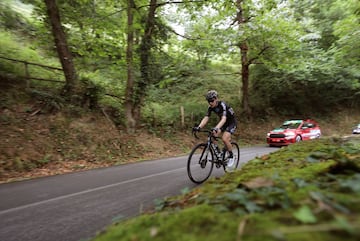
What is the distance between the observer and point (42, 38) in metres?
12.1

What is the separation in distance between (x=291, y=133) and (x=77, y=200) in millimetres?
13693

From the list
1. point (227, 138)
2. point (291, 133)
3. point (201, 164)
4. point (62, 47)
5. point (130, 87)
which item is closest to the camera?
point (201, 164)

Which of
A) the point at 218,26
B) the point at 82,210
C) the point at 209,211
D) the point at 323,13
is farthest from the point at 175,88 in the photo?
the point at 209,211

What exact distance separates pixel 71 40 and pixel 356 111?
30621 millimetres

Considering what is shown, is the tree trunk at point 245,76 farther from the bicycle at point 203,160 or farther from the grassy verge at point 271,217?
the grassy verge at point 271,217

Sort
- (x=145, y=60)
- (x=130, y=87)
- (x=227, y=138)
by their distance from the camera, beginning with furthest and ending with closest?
(x=145, y=60) → (x=130, y=87) → (x=227, y=138)

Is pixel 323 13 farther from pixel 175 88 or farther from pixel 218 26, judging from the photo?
pixel 175 88

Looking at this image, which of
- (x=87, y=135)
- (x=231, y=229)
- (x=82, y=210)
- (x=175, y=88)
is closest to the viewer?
(x=231, y=229)

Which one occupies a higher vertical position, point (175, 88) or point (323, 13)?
point (323, 13)

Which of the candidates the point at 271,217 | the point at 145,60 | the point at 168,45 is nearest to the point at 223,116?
the point at 271,217

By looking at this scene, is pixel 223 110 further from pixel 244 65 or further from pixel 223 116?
pixel 244 65

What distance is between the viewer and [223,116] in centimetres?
673

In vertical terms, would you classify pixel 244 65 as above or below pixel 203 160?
above

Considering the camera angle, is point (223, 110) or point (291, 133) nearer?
point (223, 110)
